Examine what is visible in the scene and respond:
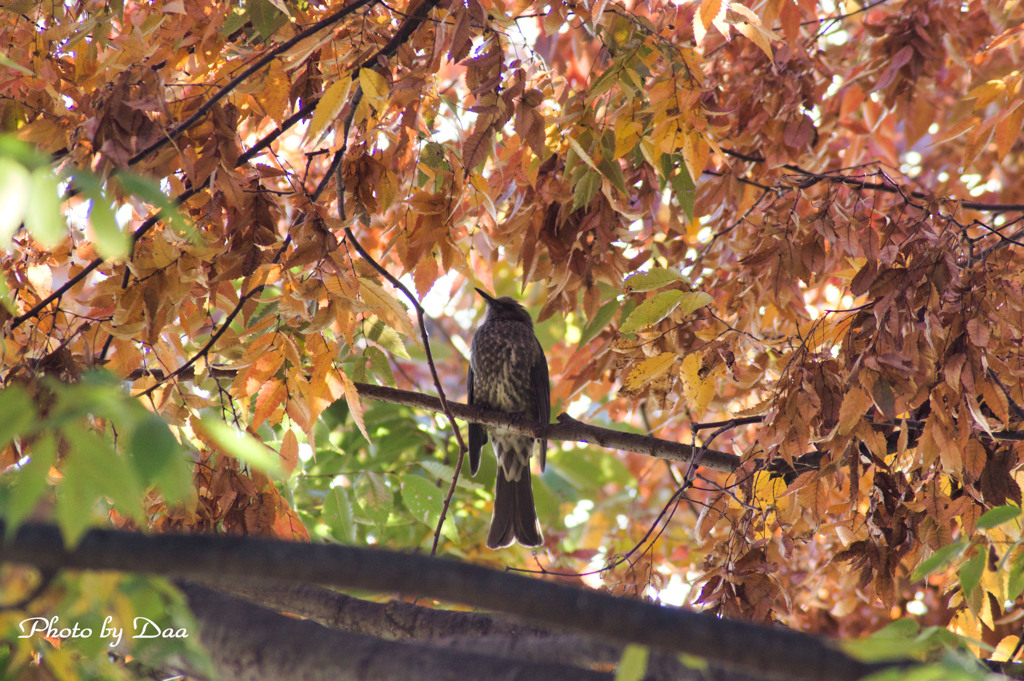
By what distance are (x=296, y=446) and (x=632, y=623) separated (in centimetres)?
195

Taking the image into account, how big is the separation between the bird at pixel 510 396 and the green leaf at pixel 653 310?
2.45 m

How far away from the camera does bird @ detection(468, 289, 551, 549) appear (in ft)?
16.1

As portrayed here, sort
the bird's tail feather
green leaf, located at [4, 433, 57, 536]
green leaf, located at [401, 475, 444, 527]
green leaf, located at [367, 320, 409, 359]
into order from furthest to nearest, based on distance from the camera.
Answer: the bird's tail feather → green leaf, located at [401, 475, 444, 527] → green leaf, located at [367, 320, 409, 359] → green leaf, located at [4, 433, 57, 536]

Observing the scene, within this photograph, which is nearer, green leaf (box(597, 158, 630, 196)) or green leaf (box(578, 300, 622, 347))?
green leaf (box(597, 158, 630, 196))

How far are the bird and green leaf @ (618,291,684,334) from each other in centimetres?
245

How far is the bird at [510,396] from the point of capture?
4898 mm

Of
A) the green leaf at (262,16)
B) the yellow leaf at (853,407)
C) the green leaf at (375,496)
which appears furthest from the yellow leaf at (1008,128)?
the green leaf at (375,496)

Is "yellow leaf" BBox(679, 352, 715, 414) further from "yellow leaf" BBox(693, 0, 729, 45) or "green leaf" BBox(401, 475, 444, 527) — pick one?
"green leaf" BBox(401, 475, 444, 527)

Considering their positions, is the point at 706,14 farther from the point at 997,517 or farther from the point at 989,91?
the point at 997,517

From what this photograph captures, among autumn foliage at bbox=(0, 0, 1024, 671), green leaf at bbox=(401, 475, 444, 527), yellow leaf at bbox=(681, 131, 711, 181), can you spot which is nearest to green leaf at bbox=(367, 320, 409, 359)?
autumn foliage at bbox=(0, 0, 1024, 671)

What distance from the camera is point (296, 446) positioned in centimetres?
281

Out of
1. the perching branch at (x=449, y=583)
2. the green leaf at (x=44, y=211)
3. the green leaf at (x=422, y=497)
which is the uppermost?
the green leaf at (x=422, y=497)

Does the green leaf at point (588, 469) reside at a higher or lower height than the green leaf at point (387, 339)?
higher

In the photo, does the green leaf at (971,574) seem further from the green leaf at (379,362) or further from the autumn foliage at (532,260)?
the green leaf at (379,362)
